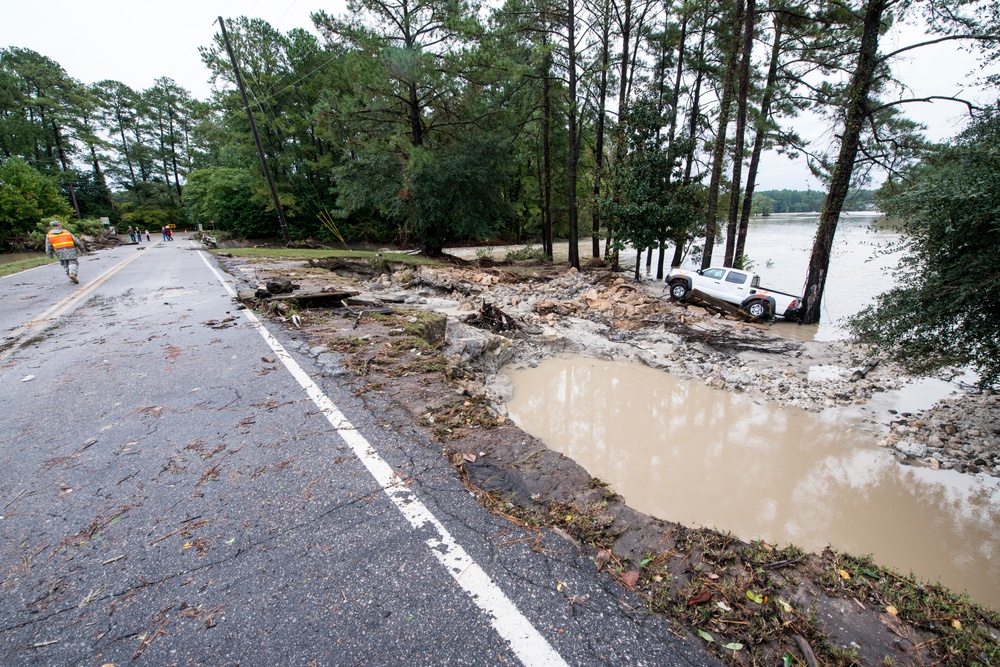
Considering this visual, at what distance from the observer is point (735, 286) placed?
1402 cm

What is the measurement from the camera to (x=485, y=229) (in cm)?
2359

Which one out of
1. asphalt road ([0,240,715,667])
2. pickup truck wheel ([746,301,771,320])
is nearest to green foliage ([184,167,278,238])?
pickup truck wheel ([746,301,771,320])

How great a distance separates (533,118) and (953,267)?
19267 millimetres

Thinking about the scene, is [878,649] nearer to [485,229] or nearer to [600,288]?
[600,288]

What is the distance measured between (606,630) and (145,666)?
6.61 feet

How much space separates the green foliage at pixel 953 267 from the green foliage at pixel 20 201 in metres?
47.8

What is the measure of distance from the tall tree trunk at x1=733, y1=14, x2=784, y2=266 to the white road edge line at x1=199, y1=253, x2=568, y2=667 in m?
16.9

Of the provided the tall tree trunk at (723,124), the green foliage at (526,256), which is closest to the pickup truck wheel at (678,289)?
the tall tree trunk at (723,124)

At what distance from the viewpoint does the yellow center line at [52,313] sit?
6.40 m

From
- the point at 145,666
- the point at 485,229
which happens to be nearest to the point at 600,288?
the point at 485,229

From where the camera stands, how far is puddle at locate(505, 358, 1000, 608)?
4.00 m

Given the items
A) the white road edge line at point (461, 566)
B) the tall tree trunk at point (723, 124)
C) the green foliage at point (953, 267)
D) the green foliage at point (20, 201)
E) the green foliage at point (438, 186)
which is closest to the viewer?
the white road edge line at point (461, 566)

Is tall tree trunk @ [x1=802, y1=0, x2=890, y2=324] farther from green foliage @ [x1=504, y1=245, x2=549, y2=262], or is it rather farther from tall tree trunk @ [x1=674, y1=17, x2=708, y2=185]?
green foliage @ [x1=504, y1=245, x2=549, y2=262]

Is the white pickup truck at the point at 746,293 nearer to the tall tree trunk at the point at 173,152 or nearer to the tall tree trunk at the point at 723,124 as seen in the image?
the tall tree trunk at the point at 723,124
